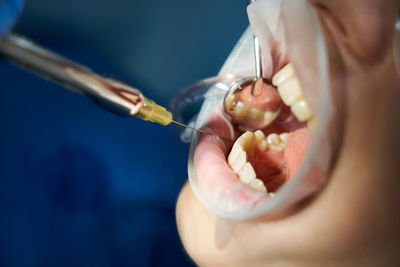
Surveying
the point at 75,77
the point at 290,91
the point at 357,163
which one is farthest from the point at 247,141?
the point at 75,77

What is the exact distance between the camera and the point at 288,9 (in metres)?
0.52

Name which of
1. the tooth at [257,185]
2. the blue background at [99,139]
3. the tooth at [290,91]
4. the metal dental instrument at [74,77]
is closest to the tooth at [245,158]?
the tooth at [257,185]

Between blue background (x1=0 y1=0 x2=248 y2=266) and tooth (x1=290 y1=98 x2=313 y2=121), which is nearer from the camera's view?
tooth (x1=290 y1=98 x2=313 y2=121)

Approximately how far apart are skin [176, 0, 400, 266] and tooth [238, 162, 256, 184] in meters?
0.08

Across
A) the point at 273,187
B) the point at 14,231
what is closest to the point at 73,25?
the point at 14,231

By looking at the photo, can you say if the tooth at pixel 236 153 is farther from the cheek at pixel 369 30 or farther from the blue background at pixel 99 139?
the blue background at pixel 99 139

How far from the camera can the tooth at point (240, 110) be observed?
0.67 meters

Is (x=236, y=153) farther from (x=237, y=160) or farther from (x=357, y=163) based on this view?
(x=357, y=163)

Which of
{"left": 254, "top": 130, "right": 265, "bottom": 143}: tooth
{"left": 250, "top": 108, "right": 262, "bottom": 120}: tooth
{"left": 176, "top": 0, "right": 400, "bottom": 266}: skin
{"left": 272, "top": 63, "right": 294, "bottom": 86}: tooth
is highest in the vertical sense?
{"left": 272, "top": 63, "right": 294, "bottom": 86}: tooth

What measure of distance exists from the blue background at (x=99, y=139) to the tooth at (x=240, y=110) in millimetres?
364

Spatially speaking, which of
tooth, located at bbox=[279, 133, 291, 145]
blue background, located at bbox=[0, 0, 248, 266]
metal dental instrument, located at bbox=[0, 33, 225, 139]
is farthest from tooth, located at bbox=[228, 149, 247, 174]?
blue background, located at bbox=[0, 0, 248, 266]

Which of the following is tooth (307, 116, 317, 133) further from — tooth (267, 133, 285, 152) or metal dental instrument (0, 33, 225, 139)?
metal dental instrument (0, 33, 225, 139)

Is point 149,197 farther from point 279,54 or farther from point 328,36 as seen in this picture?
point 328,36

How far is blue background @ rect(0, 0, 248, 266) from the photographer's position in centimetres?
84
